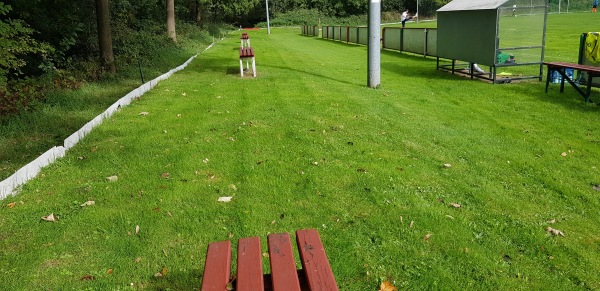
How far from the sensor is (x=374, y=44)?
12023 millimetres

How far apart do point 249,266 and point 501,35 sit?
12022 mm

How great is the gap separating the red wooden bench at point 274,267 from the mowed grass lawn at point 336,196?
36.4 inches

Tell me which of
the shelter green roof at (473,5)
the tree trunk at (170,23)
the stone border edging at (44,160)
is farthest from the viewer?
the tree trunk at (170,23)

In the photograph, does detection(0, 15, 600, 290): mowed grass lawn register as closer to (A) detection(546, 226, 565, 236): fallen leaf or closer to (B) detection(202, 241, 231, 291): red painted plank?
(A) detection(546, 226, 565, 236): fallen leaf

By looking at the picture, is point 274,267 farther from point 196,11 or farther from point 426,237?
point 196,11

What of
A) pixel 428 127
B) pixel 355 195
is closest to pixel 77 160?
pixel 355 195

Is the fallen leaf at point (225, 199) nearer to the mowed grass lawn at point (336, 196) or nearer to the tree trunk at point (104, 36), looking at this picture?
the mowed grass lawn at point (336, 196)

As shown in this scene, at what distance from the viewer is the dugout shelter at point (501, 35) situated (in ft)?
41.6

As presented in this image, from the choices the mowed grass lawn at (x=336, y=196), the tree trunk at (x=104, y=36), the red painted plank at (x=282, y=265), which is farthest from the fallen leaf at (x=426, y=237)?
the tree trunk at (x=104, y=36)

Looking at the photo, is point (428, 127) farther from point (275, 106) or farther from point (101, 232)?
point (101, 232)

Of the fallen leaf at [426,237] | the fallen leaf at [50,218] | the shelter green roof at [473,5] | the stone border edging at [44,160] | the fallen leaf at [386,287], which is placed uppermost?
the shelter green roof at [473,5]

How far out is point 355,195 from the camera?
17.0ft

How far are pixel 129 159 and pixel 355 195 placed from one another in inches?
128

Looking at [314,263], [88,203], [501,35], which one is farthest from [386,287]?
[501,35]
